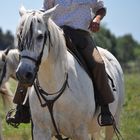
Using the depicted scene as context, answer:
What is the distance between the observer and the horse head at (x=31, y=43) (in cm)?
609

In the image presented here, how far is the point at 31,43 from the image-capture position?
6.13 m

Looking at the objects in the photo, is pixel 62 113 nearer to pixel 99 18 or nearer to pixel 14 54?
pixel 99 18

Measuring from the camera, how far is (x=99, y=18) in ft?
24.9

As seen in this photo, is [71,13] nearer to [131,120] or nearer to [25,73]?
[25,73]

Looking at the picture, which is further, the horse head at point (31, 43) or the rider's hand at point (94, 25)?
the rider's hand at point (94, 25)

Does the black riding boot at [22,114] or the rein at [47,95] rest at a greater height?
the rein at [47,95]

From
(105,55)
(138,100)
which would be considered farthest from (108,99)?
(138,100)

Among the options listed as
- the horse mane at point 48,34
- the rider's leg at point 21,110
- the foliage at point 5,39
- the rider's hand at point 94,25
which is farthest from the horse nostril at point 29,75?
the foliage at point 5,39

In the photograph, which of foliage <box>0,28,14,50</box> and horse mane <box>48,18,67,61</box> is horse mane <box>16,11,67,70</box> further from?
foliage <box>0,28,14,50</box>

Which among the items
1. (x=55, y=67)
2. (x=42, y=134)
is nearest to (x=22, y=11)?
(x=55, y=67)

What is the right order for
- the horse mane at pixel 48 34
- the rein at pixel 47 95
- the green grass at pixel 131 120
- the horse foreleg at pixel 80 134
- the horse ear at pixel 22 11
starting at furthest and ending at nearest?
1. the green grass at pixel 131 120
2. the horse foreleg at pixel 80 134
3. the rein at pixel 47 95
4. the horse ear at pixel 22 11
5. the horse mane at pixel 48 34

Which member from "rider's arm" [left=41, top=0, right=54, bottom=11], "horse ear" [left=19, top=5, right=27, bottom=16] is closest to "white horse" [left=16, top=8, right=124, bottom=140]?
"horse ear" [left=19, top=5, right=27, bottom=16]

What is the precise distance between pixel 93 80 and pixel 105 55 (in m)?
1.65

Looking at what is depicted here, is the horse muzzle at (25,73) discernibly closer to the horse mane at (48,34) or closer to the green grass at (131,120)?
the horse mane at (48,34)
